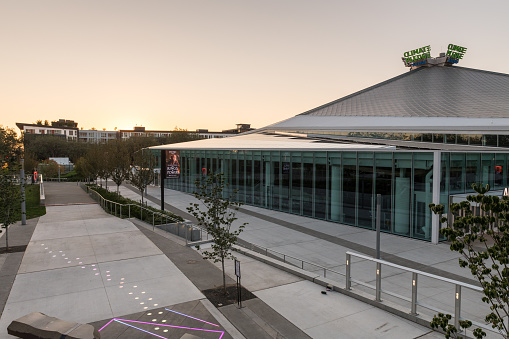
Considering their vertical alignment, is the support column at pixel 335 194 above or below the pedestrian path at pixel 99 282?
above

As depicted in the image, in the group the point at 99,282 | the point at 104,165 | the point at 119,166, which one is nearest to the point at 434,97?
the point at 99,282

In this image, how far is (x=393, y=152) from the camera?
21.5 m

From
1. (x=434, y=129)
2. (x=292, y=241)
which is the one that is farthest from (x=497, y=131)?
(x=292, y=241)

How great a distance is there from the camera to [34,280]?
13.2 meters

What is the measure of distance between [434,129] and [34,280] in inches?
663

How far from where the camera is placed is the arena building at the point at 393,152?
1802 centimetres

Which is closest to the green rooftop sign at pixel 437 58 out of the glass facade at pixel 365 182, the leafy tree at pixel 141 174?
the glass facade at pixel 365 182

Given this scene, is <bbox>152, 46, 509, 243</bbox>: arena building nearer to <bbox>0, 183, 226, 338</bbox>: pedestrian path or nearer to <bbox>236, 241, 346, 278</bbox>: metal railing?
<bbox>236, 241, 346, 278</bbox>: metal railing

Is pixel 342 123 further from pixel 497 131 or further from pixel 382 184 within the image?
pixel 497 131

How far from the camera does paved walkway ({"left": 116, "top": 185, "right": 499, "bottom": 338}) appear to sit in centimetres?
1027

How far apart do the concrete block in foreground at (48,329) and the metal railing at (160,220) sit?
9.44 meters

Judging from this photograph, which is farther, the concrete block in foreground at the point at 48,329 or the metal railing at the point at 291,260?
the metal railing at the point at 291,260

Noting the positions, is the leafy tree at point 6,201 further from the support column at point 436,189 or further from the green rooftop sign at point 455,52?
the green rooftop sign at point 455,52

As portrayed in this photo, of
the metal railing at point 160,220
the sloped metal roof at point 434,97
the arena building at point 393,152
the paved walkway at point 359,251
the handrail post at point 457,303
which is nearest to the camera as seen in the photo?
the handrail post at point 457,303
